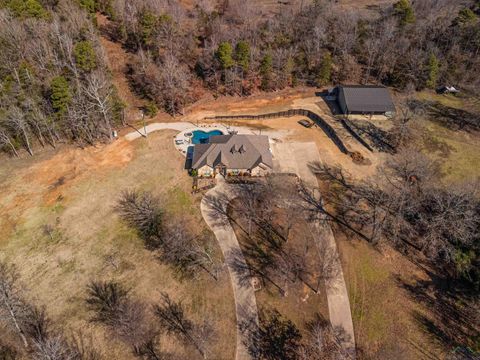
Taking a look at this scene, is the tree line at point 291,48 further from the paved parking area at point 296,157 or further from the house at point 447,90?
the paved parking area at point 296,157

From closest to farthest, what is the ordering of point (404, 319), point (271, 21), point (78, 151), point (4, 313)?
point (4, 313) < point (404, 319) < point (78, 151) < point (271, 21)

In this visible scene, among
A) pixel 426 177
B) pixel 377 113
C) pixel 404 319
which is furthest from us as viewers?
pixel 377 113

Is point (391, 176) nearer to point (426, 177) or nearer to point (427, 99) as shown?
point (426, 177)

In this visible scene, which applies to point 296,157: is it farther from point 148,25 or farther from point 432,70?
point 148,25

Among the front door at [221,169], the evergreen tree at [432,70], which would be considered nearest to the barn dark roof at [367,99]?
the evergreen tree at [432,70]

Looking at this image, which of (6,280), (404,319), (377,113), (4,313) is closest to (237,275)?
(404,319)

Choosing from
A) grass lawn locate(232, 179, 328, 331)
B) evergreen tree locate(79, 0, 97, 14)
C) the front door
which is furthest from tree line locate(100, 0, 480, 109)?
grass lawn locate(232, 179, 328, 331)

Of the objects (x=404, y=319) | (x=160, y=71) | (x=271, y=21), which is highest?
(x=271, y=21)
